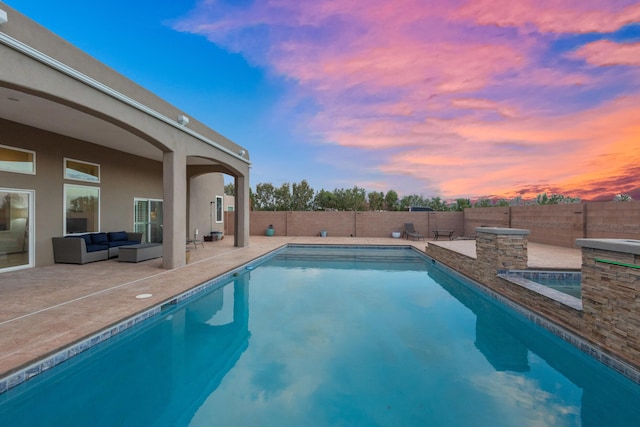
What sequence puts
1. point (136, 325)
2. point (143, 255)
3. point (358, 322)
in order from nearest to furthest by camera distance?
point (136, 325), point (358, 322), point (143, 255)

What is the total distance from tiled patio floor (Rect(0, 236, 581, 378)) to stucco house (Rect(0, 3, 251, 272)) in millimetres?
1039

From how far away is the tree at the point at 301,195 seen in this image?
1256 inches

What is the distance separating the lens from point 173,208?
24.5 feet

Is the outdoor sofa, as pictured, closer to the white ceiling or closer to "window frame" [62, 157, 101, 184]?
"window frame" [62, 157, 101, 184]

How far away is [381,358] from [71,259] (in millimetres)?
8489

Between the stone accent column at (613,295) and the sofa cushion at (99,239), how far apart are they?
1096 centimetres

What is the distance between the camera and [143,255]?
8641 millimetres

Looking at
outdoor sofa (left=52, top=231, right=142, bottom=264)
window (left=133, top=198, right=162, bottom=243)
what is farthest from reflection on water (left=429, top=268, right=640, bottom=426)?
window (left=133, top=198, right=162, bottom=243)

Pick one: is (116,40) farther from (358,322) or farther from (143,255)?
(358,322)

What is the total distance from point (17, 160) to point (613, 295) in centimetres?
1126

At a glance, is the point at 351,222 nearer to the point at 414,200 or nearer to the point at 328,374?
the point at 328,374

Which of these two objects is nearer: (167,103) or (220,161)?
(167,103)

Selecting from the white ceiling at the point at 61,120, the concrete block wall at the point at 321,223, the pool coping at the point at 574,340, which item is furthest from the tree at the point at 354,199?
the pool coping at the point at 574,340

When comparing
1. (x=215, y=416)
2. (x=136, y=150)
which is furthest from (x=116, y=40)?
(x=215, y=416)
